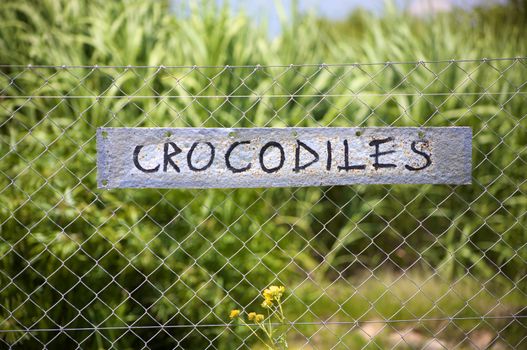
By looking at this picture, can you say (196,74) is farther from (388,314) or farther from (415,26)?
(415,26)

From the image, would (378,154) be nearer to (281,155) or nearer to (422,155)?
(422,155)

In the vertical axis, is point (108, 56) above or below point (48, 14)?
below

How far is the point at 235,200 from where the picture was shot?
2854 millimetres

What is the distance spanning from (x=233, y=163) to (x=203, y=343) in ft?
3.17

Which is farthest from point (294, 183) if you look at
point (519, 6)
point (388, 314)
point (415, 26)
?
point (519, 6)

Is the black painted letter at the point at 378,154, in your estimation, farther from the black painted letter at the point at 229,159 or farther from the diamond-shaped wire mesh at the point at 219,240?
the black painted letter at the point at 229,159

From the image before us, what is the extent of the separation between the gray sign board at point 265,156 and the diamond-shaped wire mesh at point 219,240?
128 millimetres

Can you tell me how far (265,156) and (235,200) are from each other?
3.34 feet

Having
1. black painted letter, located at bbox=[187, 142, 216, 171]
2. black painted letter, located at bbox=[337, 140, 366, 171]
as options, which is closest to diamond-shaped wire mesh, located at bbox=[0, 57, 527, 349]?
black painted letter, located at bbox=[337, 140, 366, 171]

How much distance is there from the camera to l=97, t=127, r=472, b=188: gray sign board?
183cm

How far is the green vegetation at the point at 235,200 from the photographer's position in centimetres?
230

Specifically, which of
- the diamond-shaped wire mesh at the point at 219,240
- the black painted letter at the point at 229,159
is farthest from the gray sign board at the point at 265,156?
the diamond-shaped wire mesh at the point at 219,240

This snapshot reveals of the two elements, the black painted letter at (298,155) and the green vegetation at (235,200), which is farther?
the green vegetation at (235,200)

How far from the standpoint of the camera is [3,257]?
7.13 feet
